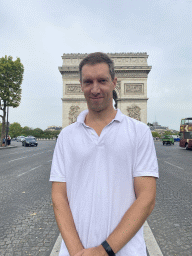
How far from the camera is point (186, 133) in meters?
20.9

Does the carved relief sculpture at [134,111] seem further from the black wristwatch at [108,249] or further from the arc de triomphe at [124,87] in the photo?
the black wristwatch at [108,249]

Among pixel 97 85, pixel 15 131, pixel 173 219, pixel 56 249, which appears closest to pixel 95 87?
pixel 97 85

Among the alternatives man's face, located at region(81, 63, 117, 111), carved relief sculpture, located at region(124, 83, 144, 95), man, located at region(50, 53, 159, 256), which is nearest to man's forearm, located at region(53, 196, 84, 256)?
man, located at region(50, 53, 159, 256)

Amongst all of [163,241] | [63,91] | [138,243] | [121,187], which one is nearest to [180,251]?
[163,241]

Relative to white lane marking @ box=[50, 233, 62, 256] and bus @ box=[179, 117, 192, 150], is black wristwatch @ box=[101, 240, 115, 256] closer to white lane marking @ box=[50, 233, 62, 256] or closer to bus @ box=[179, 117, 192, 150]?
white lane marking @ box=[50, 233, 62, 256]

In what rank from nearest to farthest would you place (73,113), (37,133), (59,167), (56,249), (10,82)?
(59,167) < (56,249) < (10,82) < (73,113) < (37,133)

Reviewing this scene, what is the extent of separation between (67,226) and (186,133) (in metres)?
21.5

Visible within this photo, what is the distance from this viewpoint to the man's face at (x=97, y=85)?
4.03ft

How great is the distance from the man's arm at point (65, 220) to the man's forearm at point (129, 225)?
0.56 ft

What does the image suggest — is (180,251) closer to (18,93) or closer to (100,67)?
(100,67)

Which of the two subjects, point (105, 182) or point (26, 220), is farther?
point (26, 220)

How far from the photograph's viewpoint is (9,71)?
25016 millimetres

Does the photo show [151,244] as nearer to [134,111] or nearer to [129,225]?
[129,225]

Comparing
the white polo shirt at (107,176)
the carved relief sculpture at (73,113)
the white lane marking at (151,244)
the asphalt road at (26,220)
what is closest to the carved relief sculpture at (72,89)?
the carved relief sculpture at (73,113)
